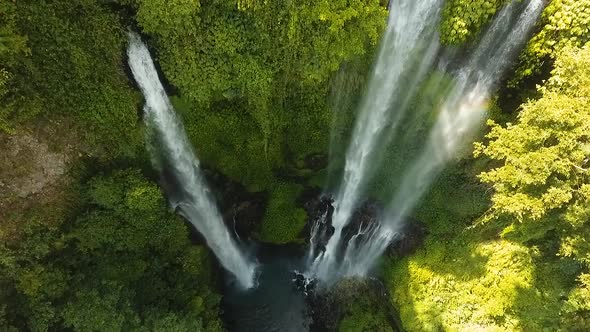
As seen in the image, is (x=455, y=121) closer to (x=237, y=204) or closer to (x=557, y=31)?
(x=557, y=31)

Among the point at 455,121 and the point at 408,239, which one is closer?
the point at 455,121

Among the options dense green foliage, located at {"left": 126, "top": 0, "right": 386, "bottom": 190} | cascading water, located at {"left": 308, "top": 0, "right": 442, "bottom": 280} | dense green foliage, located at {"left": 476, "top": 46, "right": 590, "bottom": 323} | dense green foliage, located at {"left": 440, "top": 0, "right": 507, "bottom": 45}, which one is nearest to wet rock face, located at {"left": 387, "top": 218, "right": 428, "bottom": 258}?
cascading water, located at {"left": 308, "top": 0, "right": 442, "bottom": 280}

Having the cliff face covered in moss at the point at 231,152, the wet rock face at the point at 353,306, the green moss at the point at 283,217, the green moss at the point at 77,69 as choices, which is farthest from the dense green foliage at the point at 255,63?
the wet rock face at the point at 353,306

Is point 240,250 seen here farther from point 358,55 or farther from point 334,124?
point 358,55

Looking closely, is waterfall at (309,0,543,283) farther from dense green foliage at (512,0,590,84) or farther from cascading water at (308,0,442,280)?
dense green foliage at (512,0,590,84)

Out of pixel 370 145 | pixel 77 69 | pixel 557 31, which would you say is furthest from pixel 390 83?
pixel 77 69
